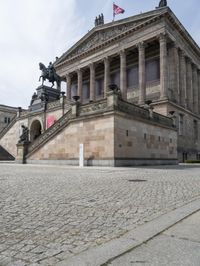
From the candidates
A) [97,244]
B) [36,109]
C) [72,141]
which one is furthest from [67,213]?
[36,109]

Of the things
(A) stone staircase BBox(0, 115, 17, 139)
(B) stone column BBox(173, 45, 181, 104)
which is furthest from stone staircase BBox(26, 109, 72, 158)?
(B) stone column BBox(173, 45, 181, 104)

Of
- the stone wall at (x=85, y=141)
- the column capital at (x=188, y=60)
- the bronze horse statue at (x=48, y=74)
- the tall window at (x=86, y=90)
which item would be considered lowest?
the stone wall at (x=85, y=141)

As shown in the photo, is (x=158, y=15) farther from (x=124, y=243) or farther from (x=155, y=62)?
(x=124, y=243)

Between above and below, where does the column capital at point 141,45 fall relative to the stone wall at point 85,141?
above

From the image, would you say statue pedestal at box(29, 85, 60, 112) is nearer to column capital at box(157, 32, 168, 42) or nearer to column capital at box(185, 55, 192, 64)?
column capital at box(157, 32, 168, 42)

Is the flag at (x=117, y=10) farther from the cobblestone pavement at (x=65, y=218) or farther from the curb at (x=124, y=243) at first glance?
the curb at (x=124, y=243)

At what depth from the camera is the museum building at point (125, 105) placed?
22.0 meters

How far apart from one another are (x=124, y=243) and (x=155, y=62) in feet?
154

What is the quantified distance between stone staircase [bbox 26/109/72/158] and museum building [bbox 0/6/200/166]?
10cm

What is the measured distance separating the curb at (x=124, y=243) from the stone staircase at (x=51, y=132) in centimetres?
2038

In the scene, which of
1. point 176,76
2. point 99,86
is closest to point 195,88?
point 176,76

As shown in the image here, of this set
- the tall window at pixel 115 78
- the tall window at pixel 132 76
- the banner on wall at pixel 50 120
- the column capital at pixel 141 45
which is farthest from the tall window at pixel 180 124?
the banner on wall at pixel 50 120

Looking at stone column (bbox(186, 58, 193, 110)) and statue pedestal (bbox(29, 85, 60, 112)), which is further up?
stone column (bbox(186, 58, 193, 110))

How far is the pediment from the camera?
43.1 meters
